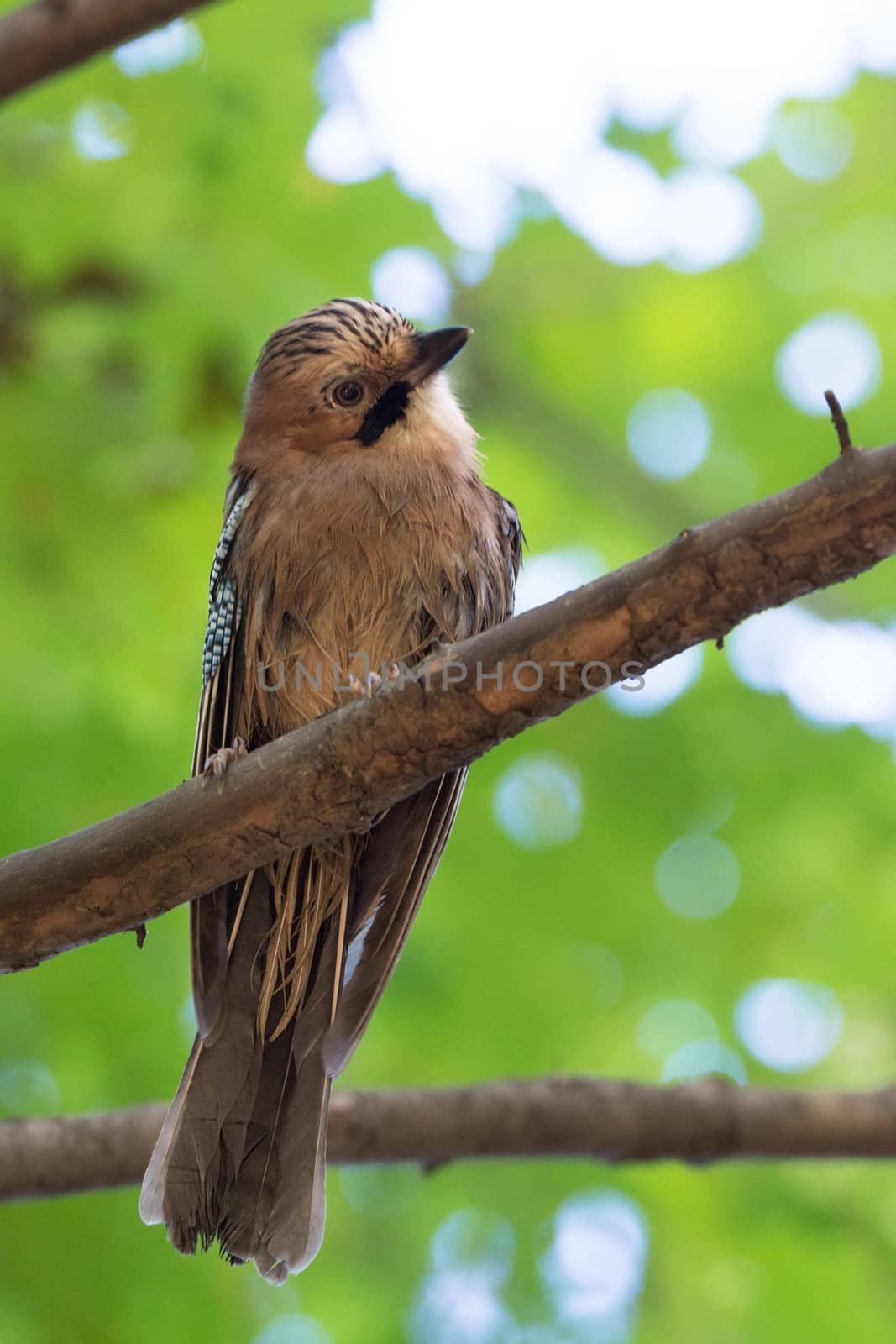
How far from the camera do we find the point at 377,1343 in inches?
190

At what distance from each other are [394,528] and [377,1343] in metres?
2.84

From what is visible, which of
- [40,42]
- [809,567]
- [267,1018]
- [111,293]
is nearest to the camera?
[809,567]

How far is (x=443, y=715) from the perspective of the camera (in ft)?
9.18

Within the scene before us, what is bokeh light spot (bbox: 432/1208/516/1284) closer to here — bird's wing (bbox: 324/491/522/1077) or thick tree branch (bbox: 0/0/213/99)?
bird's wing (bbox: 324/491/522/1077)

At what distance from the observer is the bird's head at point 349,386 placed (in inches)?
171

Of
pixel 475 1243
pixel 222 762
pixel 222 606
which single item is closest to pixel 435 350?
pixel 222 606

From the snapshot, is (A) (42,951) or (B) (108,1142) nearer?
Answer: (A) (42,951)

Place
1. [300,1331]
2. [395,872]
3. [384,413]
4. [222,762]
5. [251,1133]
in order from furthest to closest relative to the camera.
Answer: [300,1331] < [384,413] < [395,872] < [251,1133] < [222,762]

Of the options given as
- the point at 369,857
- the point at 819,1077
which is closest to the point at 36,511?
the point at 369,857

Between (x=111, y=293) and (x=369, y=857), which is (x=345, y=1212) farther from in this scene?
(x=111, y=293)

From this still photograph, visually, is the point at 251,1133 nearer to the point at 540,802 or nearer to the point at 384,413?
the point at 540,802

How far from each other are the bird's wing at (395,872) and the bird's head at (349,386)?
42 centimetres

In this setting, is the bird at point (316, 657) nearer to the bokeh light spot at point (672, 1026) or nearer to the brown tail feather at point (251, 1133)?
the brown tail feather at point (251, 1133)

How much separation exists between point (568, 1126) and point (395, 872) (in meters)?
0.84
